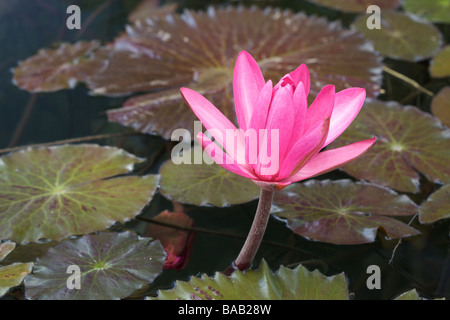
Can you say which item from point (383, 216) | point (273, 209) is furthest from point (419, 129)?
point (273, 209)

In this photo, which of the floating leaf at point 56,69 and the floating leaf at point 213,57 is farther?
the floating leaf at point 56,69

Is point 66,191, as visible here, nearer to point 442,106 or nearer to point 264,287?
point 264,287

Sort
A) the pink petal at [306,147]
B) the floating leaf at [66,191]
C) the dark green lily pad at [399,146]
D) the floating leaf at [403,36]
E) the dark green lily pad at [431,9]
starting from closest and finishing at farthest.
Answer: the pink petal at [306,147] → the floating leaf at [66,191] → the dark green lily pad at [399,146] → the floating leaf at [403,36] → the dark green lily pad at [431,9]

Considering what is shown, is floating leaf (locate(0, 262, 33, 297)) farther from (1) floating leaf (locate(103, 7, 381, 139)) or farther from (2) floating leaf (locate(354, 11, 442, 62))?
(2) floating leaf (locate(354, 11, 442, 62))

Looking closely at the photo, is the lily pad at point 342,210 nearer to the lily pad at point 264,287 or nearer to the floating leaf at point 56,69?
the lily pad at point 264,287

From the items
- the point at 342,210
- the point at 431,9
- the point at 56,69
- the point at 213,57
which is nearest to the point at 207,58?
the point at 213,57

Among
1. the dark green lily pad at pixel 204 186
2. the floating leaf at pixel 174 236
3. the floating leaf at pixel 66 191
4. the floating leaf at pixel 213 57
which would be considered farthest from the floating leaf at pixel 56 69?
the floating leaf at pixel 174 236

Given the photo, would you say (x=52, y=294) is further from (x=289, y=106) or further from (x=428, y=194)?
(x=428, y=194)
